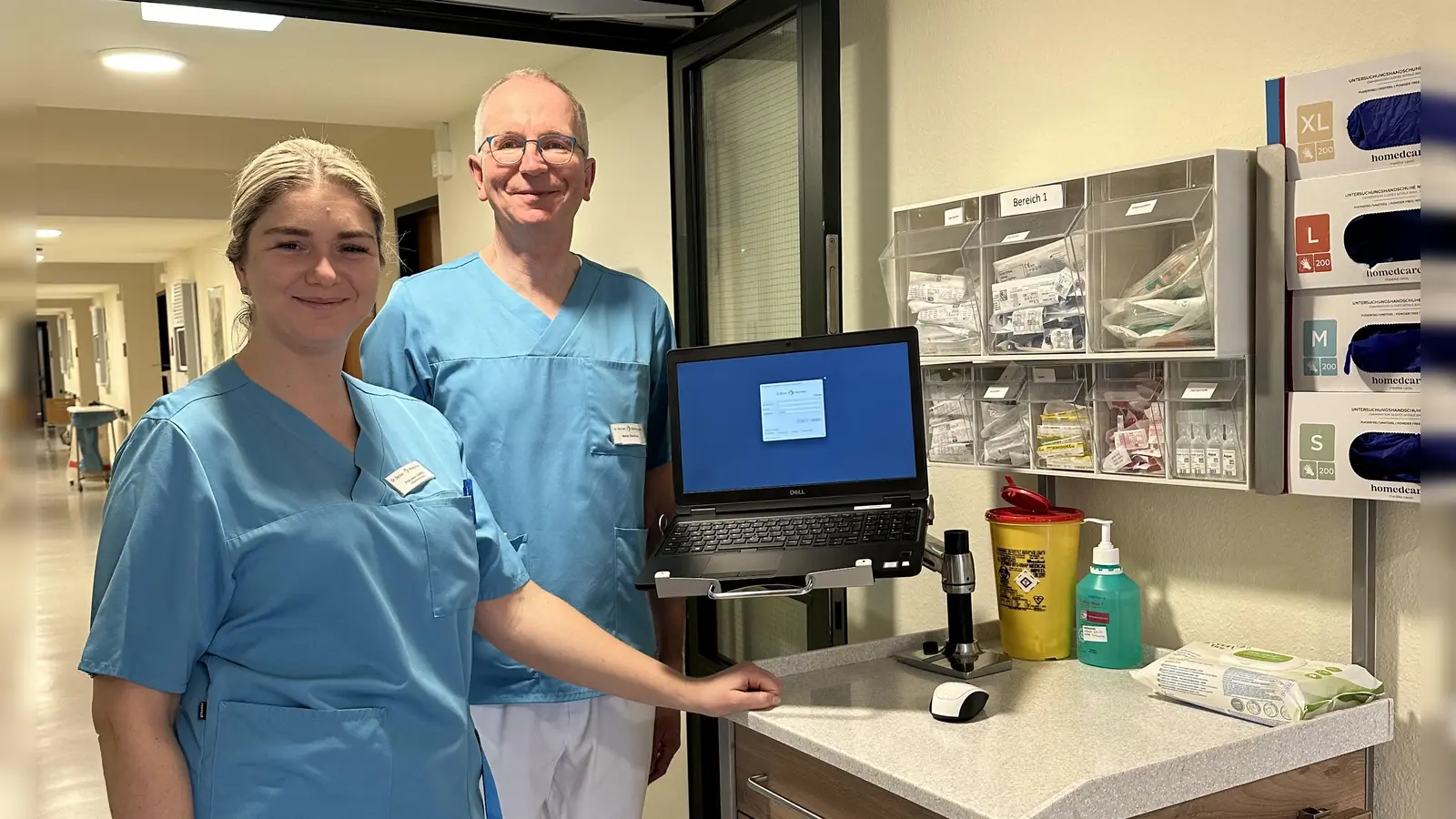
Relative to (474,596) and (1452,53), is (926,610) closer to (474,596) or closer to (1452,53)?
(474,596)

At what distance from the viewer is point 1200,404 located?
1.62 m

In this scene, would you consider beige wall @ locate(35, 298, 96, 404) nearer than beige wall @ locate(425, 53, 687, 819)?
No

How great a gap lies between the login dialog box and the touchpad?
234mm

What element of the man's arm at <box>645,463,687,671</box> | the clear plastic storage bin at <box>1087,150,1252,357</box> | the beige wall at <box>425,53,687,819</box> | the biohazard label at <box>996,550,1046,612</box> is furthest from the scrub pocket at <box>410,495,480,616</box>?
the beige wall at <box>425,53,687,819</box>

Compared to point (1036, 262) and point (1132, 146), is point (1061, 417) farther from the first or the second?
point (1132, 146)

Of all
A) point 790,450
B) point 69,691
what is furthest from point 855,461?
point 69,691

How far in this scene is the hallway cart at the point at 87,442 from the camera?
11844mm

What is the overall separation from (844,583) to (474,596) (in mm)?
513

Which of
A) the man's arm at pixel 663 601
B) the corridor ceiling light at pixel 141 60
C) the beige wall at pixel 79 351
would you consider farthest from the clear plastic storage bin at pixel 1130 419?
the beige wall at pixel 79 351

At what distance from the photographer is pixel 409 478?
1.42m

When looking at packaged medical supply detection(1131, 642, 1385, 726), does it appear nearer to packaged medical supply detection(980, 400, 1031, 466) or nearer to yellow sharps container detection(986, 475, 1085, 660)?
yellow sharps container detection(986, 475, 1085, 660)

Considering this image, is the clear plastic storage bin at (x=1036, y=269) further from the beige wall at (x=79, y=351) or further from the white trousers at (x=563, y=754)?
the beige wall at (x=79, y=351)

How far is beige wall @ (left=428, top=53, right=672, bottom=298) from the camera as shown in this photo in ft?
11.3

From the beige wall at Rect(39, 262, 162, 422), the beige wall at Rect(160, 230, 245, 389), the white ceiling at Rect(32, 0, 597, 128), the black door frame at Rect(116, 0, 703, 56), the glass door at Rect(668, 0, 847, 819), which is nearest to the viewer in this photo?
the glass door at Rect(668, 0, 847, 819)
